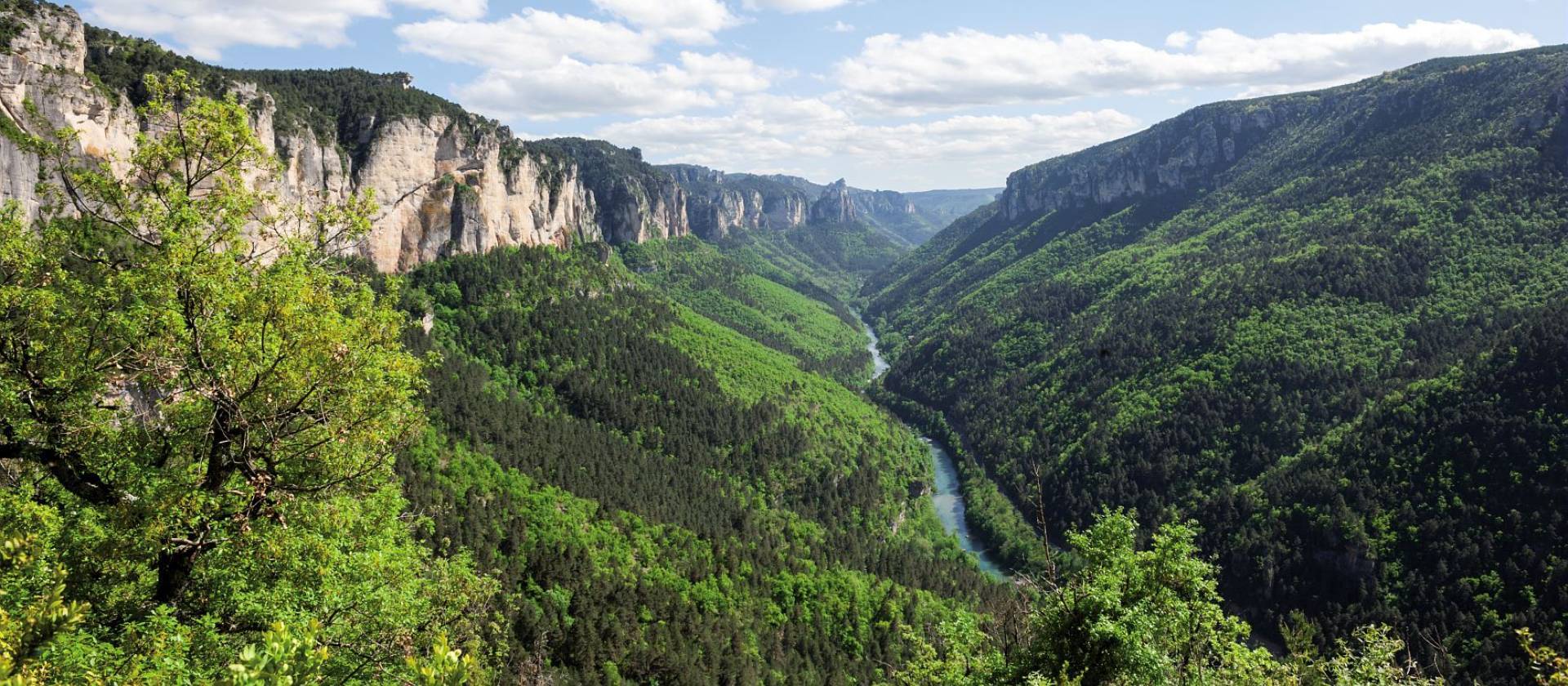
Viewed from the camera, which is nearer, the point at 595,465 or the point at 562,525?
the point at 562,525

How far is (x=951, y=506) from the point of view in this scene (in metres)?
112

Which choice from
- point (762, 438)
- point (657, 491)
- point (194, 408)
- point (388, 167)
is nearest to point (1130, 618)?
point (194, 408)

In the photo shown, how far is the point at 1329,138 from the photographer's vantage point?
580 feet

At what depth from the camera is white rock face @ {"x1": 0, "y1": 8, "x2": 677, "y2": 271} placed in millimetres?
50500

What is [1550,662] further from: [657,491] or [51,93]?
[51,93]

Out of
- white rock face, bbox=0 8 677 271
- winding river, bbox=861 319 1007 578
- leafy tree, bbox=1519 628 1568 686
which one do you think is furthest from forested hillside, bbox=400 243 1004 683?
leafy tree, bbox=1519 628 1568 686

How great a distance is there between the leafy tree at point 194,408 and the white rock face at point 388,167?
86.4 feet

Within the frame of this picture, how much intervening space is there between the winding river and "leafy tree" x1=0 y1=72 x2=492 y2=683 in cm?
8695

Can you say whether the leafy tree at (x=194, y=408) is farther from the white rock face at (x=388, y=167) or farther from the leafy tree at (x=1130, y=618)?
the white rock face at (x=388, y=167)

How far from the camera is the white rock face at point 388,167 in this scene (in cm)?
5050

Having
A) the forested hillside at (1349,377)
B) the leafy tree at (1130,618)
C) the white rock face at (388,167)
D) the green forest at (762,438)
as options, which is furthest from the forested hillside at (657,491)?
the forested hillside at (1349,377)

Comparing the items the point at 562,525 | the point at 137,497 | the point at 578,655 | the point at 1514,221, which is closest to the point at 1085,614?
the point at 137,497

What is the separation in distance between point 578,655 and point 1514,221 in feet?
446

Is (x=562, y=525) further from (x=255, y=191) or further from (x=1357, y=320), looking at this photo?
(x=1357, y=320)
